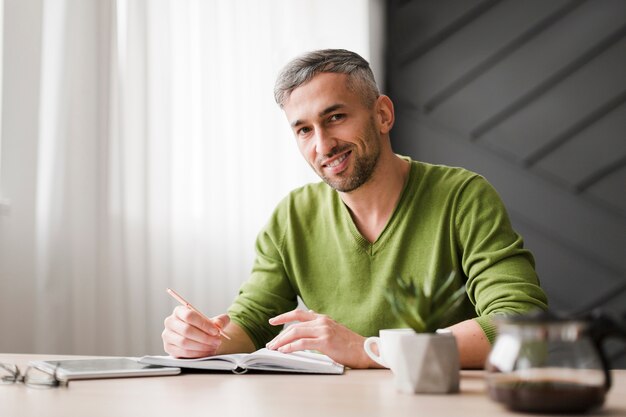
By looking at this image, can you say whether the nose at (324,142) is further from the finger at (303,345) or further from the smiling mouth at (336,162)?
the finger at (303,345)

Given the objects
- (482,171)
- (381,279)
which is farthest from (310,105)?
(482,171)

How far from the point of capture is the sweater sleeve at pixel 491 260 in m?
1.53

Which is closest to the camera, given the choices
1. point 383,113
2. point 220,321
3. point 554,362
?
point 554,362

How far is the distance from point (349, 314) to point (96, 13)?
136cm

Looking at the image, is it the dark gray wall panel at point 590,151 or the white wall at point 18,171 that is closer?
the white wall at point 18,171

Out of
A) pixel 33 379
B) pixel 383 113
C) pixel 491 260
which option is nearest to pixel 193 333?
pixel 33 379

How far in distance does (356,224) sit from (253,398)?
1081mm

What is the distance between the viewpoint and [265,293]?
200 cm

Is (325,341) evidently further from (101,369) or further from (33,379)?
(33,379)

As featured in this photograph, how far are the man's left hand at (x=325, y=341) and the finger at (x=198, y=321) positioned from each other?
12cm

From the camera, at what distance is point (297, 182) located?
3.21 m

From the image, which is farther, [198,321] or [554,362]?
[198,321]

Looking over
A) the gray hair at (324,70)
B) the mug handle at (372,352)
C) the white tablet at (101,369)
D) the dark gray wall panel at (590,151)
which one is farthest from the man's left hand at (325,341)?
the dark gray wall panel at (590,151)

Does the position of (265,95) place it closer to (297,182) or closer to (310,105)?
(297,182)
